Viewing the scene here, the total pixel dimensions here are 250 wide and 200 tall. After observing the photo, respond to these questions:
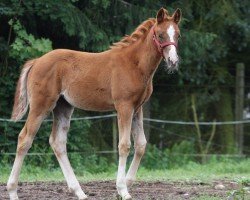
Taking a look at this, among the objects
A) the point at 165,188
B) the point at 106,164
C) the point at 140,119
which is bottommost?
the point at 106,164

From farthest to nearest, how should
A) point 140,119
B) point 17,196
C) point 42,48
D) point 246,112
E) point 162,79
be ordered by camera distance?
point 246,112 < point 162,79 < point 42,48 < point 140,119 < point 17,196

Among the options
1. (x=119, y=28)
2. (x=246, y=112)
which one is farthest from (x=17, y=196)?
(x=246, y=112)

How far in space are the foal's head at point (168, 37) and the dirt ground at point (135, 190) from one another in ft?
5.51

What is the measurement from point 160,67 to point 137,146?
7.39m

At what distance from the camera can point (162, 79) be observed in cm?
1686

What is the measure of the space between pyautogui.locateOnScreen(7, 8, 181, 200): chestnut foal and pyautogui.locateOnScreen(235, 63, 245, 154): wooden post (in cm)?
856

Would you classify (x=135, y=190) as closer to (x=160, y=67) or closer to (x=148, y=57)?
(x=148, y=57)

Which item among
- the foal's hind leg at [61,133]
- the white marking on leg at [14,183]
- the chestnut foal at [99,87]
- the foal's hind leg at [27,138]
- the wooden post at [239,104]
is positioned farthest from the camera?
the wooden post at [239,104]

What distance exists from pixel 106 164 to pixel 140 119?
6143 millimetres

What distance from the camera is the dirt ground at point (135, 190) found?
8055 mm

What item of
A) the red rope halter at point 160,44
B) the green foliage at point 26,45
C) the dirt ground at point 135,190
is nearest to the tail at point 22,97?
the dirt ground at point 135,190

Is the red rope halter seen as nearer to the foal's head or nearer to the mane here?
the foal's head

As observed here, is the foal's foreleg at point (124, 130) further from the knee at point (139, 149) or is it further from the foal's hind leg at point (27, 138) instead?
the foal's hind leg at point (27, 138)

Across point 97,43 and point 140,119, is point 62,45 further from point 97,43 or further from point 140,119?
point 140,119
